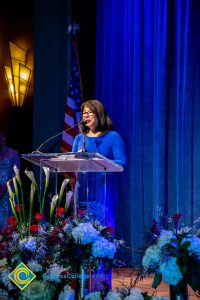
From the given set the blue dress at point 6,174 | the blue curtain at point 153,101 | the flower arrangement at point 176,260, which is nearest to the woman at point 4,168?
the blue dress at point 6,174

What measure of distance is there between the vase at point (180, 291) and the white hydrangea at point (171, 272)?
0.11 ft

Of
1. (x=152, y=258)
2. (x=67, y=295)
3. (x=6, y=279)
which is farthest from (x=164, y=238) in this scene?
(x=6, y=279)

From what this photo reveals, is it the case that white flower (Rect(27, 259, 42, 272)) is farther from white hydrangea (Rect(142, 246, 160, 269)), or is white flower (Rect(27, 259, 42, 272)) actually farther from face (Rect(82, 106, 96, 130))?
face (Rect(82, 106, 96, 130))

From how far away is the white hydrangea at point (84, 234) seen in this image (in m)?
2.41

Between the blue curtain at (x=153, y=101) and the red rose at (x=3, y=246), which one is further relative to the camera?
the blue curtain at (x=153, y=101)

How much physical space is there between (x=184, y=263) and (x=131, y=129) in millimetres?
3544

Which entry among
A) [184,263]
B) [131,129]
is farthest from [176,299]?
[131,129]

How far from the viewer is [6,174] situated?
5.81m

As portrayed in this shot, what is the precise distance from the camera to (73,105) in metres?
5.93

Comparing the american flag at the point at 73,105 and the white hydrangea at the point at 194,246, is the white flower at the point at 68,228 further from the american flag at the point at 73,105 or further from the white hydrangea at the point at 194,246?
the american flag at the point at 73,105

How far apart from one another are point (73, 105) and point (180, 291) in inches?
157

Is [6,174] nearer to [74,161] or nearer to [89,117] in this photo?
[89,117]

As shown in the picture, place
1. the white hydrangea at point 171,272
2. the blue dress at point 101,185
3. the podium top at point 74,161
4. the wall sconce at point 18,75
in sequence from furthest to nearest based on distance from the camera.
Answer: the wall sconce at point 18,75 → the blue dress at point 101,185 → the podium top at point 74,161 → the white hydrangea at point 171,272

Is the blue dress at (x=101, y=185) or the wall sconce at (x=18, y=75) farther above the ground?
the wall sconce at (x=18, y=75)
